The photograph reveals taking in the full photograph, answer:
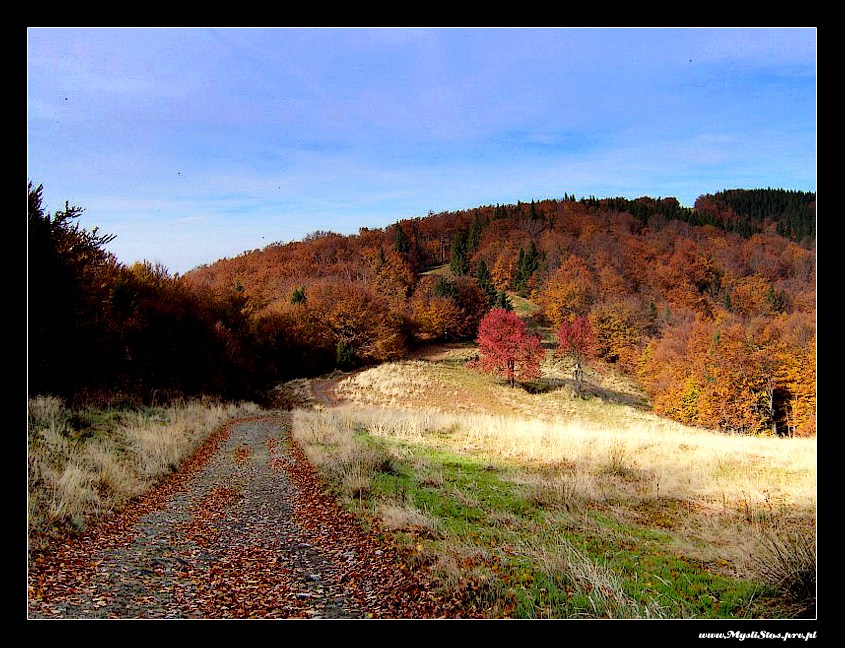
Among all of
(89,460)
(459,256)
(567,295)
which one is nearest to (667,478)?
(89,460)

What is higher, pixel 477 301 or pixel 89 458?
pixel 477 301

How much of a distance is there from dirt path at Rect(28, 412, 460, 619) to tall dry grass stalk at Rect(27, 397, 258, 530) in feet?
1.63

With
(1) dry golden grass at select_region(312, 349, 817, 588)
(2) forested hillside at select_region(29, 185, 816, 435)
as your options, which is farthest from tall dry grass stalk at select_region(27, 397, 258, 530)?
(1) dry golden grass at select_region(312, 349, 817, 588)

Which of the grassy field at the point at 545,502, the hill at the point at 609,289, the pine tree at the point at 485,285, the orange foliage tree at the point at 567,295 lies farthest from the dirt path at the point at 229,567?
the orange foliage tree at the point at 567,295

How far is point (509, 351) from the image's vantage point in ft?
172

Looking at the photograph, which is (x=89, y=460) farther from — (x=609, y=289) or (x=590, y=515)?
(x=609, y=289)

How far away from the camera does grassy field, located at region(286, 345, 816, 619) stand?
180 inches

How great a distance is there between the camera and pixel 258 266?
9625 centimetres

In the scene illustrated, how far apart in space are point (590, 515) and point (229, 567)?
5.44 m

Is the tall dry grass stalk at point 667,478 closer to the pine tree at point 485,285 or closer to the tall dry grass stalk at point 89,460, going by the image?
the tall dry grass stalk at point 89,460

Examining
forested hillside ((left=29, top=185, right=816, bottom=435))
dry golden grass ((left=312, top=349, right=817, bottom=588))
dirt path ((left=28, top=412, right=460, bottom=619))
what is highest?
forested hillside ((left=29, top=185, right=816, bottom=435))

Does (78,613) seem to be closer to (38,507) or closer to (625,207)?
(38,507)

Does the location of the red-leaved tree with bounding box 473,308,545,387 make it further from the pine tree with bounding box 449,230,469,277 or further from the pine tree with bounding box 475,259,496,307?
the pine tree with bounding box 449,230,469,277
